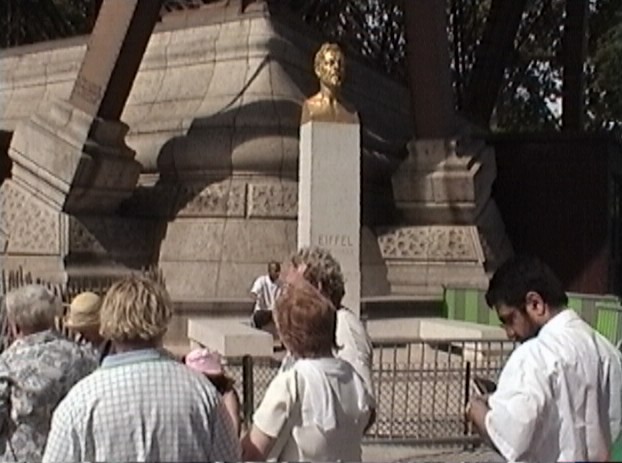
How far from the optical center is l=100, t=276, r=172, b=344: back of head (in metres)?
4.11

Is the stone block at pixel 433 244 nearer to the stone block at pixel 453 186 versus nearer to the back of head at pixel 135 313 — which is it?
the stone block at pixel 453 186

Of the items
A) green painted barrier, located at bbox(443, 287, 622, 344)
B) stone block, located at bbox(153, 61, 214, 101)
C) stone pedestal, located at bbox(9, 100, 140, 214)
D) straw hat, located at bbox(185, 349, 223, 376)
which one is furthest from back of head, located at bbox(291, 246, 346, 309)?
stone block, located at bbox(153, 61, 214, 101)

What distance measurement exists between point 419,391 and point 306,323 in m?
5.70

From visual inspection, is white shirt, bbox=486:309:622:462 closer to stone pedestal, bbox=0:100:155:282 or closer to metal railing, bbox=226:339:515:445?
metal railing, bbox=226:339:515:445

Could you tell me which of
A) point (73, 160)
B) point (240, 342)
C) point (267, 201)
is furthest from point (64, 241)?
point (240, 342)

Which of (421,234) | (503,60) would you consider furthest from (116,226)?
(503,60)

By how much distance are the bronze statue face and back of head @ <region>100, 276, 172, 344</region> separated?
28.8 feet

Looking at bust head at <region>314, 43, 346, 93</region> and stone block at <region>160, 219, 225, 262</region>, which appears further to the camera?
stone block at <region>160, 219, 225, 262</region>

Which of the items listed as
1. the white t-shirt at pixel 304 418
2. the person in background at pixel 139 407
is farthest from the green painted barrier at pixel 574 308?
the person in background at pixel 139 407

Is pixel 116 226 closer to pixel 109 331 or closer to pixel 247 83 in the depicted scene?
pixel 247 83

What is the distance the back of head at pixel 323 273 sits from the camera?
5.46 meters

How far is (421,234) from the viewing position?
58.3ft

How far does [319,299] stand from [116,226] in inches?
501

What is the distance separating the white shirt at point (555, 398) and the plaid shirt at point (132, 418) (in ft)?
3.28
